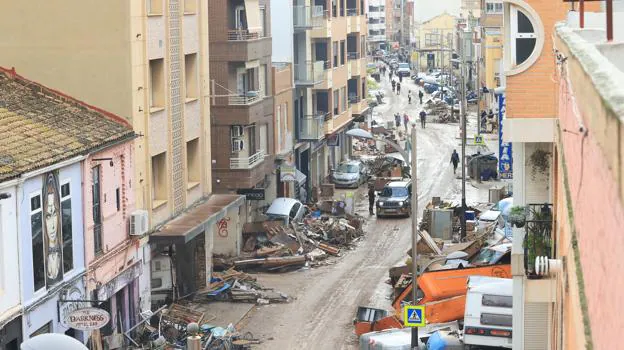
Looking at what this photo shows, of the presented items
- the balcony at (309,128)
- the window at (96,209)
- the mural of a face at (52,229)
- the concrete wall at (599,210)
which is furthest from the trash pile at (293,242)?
the concrete wall at (599,210)

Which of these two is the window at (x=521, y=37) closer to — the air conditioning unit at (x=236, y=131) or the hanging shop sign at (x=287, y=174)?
the air conditioning unit at (x=236, y=131)

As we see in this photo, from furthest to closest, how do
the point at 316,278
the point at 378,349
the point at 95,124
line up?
1. the point at 316,278
2. the point at 95,124
3. the point at 378,349

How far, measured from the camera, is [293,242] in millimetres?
43781

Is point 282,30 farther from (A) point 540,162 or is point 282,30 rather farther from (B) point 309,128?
(A) point 540,162

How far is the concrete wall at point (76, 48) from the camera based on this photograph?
1198 inches

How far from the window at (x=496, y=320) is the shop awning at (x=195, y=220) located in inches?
337

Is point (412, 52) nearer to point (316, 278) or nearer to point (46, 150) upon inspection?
point (316, 278)

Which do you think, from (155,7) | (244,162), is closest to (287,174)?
(244,162)

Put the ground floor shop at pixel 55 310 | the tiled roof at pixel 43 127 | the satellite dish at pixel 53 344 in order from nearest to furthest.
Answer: the satellite dish at pixel 53 344
the ground floor shop at pixel 55 310
the tiled roof at pixel 43 127

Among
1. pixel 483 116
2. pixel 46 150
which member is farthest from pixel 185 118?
pixel 483 116

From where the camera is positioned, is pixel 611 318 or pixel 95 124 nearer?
pixel 611 318

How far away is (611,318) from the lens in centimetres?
524

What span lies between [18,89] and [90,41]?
7.11ft

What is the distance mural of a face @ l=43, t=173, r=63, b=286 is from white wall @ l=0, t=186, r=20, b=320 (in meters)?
1.71
